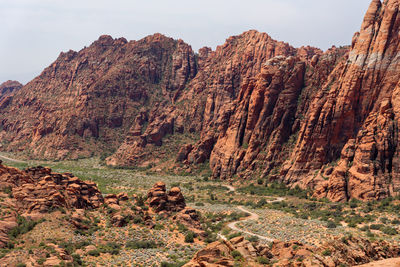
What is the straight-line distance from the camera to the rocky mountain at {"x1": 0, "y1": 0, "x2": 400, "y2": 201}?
222 feet

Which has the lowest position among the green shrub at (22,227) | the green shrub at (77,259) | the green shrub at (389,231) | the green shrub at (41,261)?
the green shrub at (77,259)

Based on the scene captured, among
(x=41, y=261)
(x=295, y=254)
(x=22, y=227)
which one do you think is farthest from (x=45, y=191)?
(x=295, y=254)

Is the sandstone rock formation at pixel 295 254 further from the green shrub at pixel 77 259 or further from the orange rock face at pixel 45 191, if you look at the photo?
the orange rock face at pixel 45 191

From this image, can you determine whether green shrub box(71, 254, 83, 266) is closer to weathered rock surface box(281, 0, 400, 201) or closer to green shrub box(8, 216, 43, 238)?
green shrub box(8, 216, 43, 238)

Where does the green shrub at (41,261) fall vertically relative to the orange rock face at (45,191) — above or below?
below

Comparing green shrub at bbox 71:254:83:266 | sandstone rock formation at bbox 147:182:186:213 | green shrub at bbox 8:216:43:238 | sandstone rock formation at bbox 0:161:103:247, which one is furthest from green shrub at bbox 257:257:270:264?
sandstone rock formation at bbox 147:182:186:213

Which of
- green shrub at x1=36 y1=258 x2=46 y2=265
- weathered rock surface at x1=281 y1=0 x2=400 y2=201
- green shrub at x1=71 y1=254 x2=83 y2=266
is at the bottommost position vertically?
green shrub at x1=71 y1=254 x2=83 y2=266

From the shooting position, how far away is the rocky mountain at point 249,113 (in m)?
67.8

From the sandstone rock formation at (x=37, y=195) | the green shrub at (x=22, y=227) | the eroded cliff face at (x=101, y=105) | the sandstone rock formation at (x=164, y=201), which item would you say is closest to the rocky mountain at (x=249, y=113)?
the eroded cliff face at (x=101, y=105)

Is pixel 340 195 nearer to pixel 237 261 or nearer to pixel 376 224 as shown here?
pixel 376 224

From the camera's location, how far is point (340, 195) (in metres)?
63.3

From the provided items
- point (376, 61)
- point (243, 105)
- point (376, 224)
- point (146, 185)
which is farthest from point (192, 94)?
point (376, 224)

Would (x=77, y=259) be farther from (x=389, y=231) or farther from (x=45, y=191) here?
(x=389, y=231)

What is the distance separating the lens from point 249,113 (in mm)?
97625
